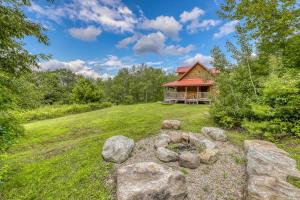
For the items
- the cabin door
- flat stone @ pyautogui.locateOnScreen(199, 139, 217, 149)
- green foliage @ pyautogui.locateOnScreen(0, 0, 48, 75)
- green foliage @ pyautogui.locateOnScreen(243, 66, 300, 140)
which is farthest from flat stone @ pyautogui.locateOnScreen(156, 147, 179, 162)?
the cabin door

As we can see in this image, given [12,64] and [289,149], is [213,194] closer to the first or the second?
[289,149]

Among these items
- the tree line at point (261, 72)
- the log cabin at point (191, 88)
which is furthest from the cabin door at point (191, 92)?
the tree line at point (261, 72)

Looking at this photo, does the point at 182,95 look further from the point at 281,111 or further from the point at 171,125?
the point at 281,111

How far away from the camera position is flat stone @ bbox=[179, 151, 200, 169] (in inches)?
147

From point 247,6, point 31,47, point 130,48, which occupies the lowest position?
point 31,47

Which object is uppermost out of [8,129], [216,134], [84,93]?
[84,93]

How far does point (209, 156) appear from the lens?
3.92 meters

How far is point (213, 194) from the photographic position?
3.03 m

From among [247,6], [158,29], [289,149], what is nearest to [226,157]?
[289,149]

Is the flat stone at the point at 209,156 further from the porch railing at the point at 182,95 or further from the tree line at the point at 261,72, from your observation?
the porch railing at the point at 182,95

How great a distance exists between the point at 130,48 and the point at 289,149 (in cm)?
1894

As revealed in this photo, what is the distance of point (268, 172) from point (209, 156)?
115 centimetres

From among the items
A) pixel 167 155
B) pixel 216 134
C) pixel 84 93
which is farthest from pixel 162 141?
pixel 84 93

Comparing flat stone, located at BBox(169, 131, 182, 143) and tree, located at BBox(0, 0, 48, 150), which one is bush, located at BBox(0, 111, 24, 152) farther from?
flat stone, located at BBox(169, 131, 182, 143)
